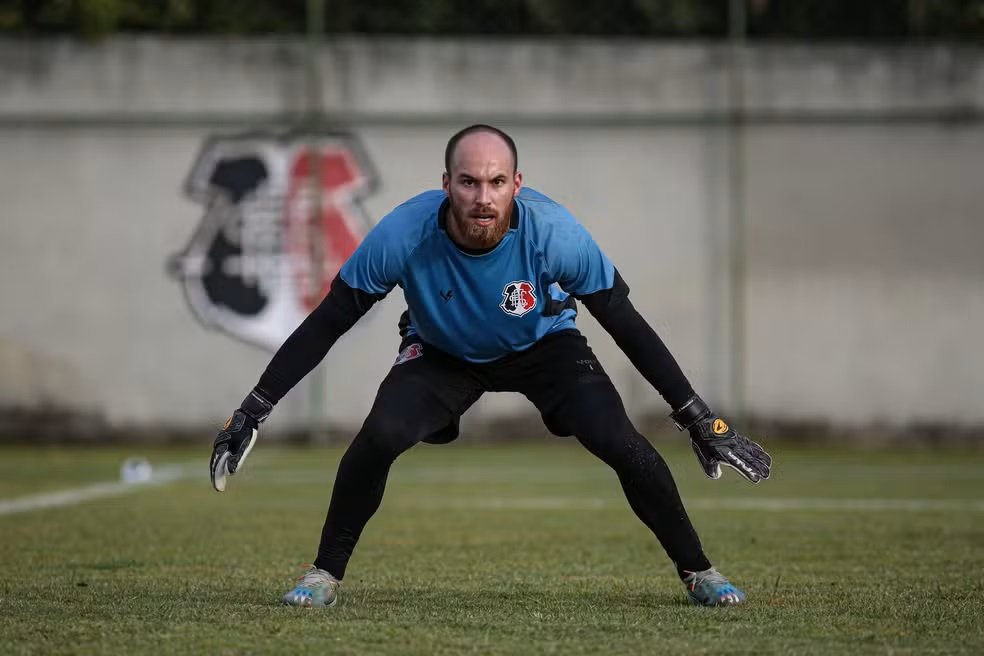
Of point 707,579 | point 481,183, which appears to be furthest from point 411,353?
point 707,579

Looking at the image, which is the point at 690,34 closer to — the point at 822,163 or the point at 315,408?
the point at 822,163

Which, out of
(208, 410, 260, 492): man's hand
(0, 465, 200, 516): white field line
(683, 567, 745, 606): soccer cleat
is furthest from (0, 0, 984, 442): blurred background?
(208, 410, 260, 492): man's hand

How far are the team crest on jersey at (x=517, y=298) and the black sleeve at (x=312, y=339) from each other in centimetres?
47

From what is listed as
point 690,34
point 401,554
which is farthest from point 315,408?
point 401,554

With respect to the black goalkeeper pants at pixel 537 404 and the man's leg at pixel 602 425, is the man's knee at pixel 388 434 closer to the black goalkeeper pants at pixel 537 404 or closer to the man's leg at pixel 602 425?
the black goalkeeper pants at pixel 537 404

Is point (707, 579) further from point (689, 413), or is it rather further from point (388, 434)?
point (388, 434)

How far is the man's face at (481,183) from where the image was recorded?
5617 millimetres

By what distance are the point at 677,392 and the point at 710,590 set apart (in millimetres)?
755

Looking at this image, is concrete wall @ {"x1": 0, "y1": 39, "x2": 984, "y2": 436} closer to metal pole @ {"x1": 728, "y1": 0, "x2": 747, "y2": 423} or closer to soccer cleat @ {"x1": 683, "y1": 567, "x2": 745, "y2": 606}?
metal pole @ {"x1": 728, "y1": 0, "x2": 747, "y2": 423}

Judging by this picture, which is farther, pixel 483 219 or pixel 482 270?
pixel 482 270

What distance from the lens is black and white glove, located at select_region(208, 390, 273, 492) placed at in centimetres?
575

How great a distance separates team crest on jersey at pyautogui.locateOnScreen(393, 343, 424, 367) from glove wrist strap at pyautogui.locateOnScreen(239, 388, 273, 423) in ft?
1.84

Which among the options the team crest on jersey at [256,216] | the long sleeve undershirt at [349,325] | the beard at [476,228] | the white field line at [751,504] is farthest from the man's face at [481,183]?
the team crest on jersey at [256,216]

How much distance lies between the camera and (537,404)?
608 cm
